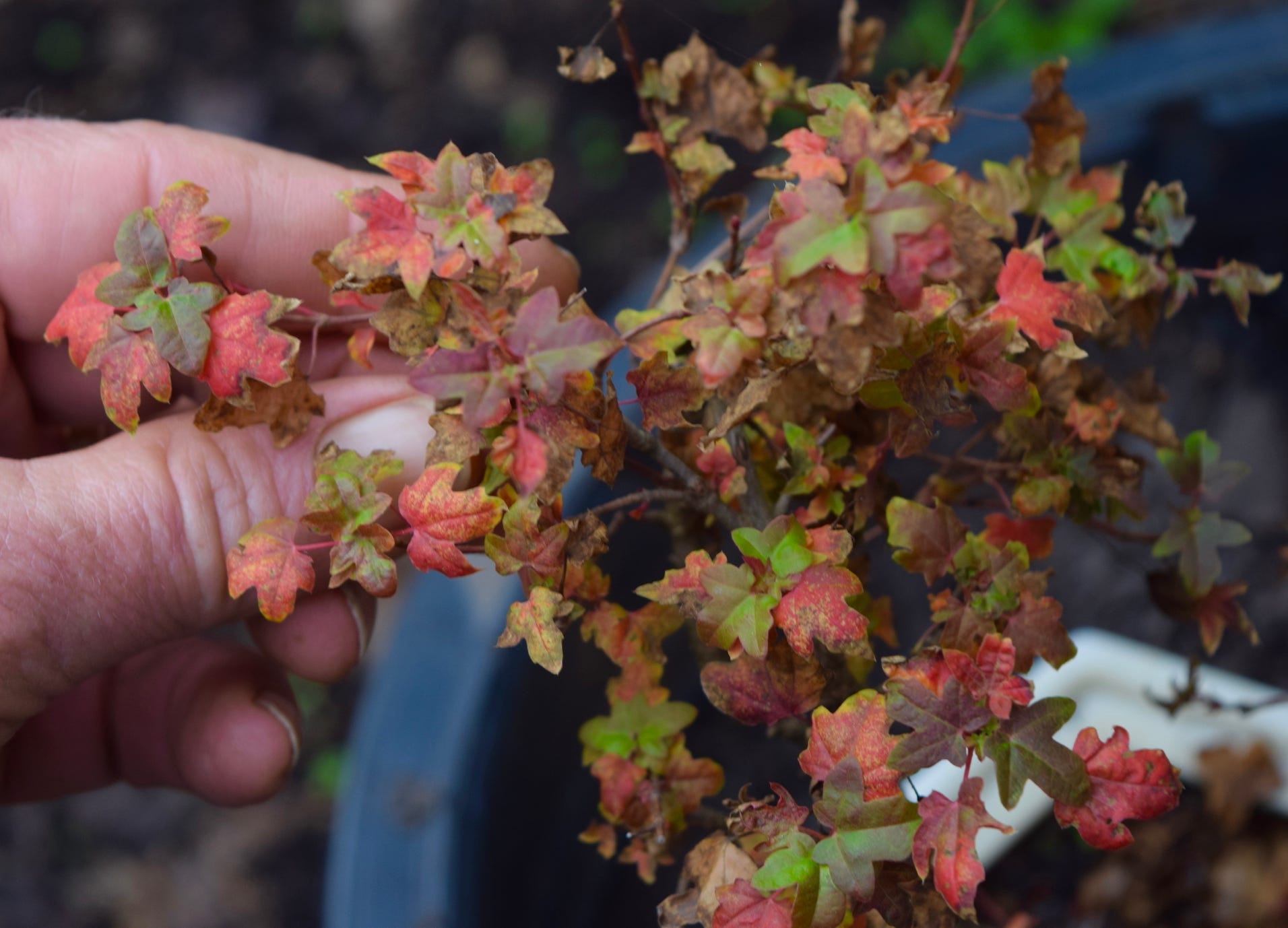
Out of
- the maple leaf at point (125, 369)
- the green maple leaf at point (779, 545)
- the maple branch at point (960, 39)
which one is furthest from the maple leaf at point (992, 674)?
the maple leaf at point (125, 369)

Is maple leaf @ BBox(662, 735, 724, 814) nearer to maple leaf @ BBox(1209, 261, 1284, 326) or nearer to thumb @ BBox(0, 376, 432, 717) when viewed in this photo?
thumb @ BBox(0, 376, 432, 717)

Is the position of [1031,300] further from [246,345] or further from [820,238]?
[246,345]

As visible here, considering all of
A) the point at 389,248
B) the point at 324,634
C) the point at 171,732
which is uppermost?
the point at 389,248

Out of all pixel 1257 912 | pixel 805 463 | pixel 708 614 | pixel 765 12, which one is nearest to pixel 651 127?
pixel 805 463

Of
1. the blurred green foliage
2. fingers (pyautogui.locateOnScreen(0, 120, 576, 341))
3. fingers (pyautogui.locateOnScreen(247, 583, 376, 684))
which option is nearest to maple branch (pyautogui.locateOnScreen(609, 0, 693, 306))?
fingers (pyautogui.locateOnScreen(0, 120, 576, 341))

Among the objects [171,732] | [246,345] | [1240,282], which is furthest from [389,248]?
[171,732]

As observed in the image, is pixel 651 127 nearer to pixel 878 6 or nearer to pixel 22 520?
pixel 22 520
